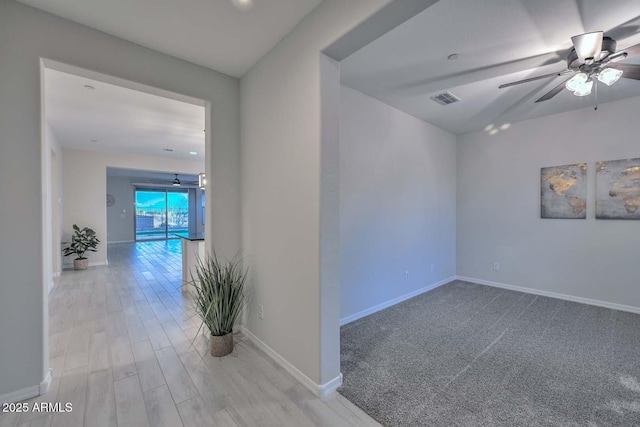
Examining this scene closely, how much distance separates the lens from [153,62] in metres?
2.26

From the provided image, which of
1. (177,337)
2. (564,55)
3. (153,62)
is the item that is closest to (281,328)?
(177,337)

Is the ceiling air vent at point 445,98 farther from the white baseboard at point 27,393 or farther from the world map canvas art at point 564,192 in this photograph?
the white baseboard at point 27,393

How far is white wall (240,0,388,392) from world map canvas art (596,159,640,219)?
4.07 meters

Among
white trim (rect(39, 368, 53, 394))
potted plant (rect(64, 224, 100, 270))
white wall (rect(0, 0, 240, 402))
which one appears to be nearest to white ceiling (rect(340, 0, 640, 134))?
white wall (rect(0, 0, 240, 402))

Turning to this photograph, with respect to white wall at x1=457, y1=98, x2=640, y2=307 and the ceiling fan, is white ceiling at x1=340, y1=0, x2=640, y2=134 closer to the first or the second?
the ceiling fan

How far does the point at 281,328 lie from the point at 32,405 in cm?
165

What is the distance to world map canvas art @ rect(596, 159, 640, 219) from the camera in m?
3.33

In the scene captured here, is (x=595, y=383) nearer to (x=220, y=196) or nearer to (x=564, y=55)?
(x=564, y=55)

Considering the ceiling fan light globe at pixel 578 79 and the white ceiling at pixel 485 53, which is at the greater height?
the white ceiling at pixel 485 53

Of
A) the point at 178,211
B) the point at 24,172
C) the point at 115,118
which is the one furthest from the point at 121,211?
the point at 24,172

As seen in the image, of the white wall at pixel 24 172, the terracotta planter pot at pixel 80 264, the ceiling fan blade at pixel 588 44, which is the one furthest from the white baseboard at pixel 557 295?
the terracotta planter pot at pixel 80 264

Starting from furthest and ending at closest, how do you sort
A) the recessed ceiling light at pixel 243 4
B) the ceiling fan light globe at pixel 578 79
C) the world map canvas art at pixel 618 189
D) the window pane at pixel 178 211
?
the window pane at pixel 178 211, the world map canvas art at pixel 618 189, the ceiling fan light globe at pixel 578 79, the recessed ceiling light at pixel 243 4

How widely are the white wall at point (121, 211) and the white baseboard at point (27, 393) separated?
399 inches

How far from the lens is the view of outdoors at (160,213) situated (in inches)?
425
